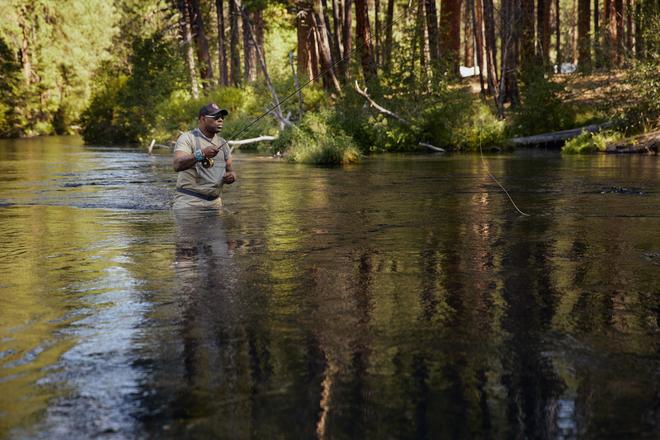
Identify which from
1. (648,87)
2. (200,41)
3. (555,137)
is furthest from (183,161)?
(200,41)

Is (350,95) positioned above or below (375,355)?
above

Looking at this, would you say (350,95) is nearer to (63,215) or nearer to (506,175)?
(506,175)

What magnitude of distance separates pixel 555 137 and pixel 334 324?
90.3ft

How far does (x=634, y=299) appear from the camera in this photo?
6.84 metres

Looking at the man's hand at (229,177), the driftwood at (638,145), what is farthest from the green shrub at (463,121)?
the man's hand at (229,177)

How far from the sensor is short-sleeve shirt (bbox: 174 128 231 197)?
12261mm

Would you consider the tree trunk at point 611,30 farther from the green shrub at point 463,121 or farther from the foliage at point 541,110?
the green shrub at point 463,121

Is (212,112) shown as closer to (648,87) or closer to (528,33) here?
(648,87)

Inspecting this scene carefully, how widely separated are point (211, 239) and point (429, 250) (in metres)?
2.66

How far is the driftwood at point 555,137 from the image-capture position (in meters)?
31.4

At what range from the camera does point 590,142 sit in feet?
97.1

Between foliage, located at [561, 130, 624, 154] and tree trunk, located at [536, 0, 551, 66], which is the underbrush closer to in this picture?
foliage, located at [561, 130, 624, 154]

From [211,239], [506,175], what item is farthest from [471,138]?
[211,239]

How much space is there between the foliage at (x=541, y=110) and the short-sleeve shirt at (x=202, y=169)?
22268mm
